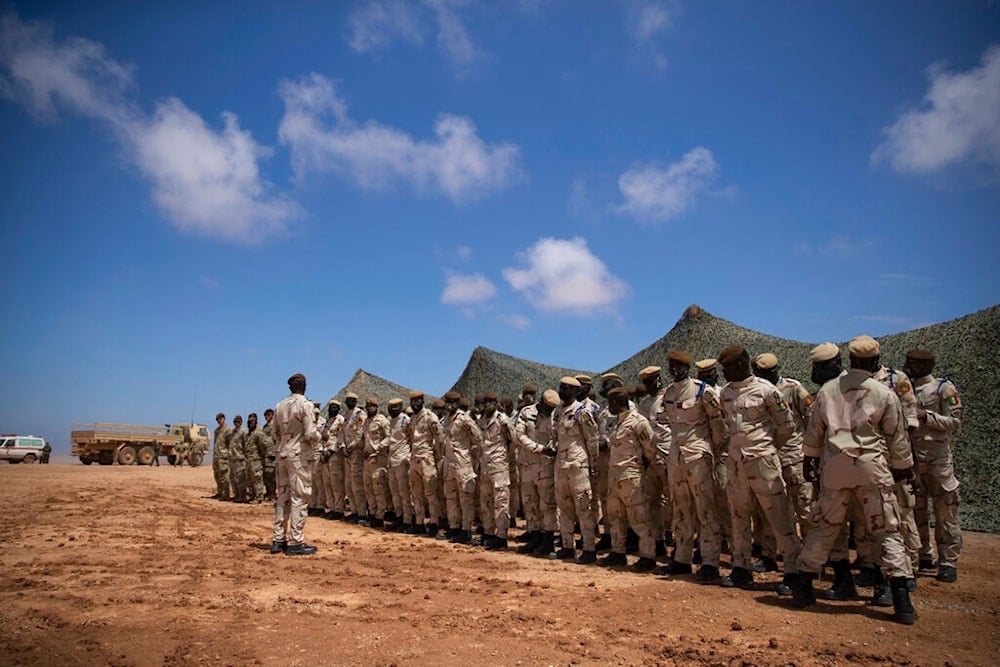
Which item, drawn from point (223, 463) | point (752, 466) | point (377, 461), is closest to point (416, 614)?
point (752, 466)

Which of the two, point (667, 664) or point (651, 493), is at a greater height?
point (651, 493)

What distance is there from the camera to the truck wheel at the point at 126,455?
31375mm

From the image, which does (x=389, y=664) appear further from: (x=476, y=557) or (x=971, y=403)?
(x=971, y=403)

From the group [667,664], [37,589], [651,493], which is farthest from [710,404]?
[37,589]

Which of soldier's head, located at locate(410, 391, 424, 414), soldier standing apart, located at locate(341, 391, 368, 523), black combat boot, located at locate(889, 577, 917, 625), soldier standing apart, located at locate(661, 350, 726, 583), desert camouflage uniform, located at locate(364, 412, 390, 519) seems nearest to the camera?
black combat boot, located at locate(889, 577, 917, 625)

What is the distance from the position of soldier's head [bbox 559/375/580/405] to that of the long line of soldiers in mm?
20

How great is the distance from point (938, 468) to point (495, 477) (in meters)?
5.34

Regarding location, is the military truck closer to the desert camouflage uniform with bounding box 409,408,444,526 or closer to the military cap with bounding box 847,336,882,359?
the desert camouflage uniform with bounding box 409,408,444,526

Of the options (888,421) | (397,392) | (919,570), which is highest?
(397,392)

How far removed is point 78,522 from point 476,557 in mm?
6812

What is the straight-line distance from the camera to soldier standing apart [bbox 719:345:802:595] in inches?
235

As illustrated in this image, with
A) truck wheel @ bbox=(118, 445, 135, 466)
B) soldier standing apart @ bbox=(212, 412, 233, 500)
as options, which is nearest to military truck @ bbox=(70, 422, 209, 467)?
truck wheel @ bbox=(118, 445, 135, 466)

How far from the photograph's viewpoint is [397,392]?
20469 millimetres

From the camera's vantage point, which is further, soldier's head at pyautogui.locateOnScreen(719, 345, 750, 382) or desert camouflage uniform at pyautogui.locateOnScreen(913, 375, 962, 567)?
desert camouflage uniform at pyautogui.locateOnScreen(913, 375, 962, 567)
